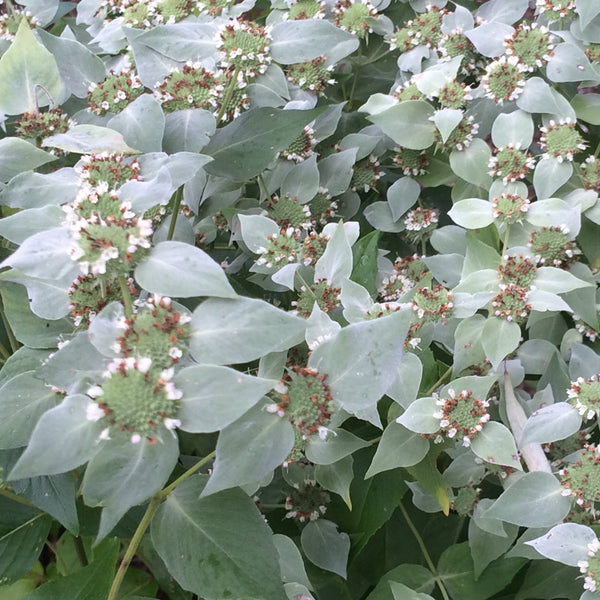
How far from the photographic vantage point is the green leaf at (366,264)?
91 cm

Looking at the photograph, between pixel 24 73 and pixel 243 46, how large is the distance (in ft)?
0.89

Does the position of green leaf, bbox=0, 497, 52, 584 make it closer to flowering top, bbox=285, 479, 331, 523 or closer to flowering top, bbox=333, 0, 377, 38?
flowering top, bbox=285, 479, 331, 523

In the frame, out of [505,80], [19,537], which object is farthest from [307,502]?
[505,80]

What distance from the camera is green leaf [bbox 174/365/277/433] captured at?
524 mm

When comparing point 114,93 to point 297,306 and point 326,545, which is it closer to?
point 297,306

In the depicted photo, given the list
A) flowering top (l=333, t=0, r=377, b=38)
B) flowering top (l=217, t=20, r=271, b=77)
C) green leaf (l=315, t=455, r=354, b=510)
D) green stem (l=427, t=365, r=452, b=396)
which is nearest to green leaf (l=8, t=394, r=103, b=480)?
green leaf (l=315, t=455, r=354, b=510)

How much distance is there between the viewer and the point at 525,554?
0.76 metres

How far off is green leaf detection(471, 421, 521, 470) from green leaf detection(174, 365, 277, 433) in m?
0.33

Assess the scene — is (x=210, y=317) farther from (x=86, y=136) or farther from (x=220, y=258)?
(x=220, y=258)

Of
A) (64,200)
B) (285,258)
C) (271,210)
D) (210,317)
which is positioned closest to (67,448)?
(210,317)

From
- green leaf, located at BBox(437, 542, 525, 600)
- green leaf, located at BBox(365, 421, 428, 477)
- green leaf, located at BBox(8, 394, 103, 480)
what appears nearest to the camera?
green leaf, located at BBox(8, 394, 103, 480)

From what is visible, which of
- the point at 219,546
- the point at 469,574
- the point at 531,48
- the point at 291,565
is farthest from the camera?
the point at 531,48

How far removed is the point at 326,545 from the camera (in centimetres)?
91

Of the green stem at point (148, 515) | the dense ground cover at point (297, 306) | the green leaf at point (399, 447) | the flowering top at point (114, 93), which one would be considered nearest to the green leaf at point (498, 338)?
the dense ground cover at point (297, 306)
